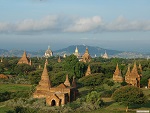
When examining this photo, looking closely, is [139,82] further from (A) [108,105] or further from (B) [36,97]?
(B) [36,97]

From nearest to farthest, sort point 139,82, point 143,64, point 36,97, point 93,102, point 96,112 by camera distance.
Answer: point 96,112 < point 93,102 < point 36,97 < point 139,82 < point 143,64

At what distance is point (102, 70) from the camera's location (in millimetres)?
73875

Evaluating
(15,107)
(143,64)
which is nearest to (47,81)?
(15,107)

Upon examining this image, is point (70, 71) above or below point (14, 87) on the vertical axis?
above

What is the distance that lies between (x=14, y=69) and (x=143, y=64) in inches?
1229

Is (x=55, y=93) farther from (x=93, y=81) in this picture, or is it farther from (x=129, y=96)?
(x=93, y=81)

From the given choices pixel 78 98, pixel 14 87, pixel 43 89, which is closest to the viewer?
pixel 78 98

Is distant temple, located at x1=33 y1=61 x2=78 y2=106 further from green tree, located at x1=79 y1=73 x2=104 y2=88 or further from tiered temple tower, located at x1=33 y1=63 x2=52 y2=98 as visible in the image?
green tree, located at x1=79 y1=73 x2=104 y2=88

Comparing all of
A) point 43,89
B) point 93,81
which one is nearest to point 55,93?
point 43,89

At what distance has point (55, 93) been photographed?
3938 cm

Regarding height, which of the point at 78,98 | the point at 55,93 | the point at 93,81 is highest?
the point at 55,93

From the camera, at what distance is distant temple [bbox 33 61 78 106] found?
3838 cm

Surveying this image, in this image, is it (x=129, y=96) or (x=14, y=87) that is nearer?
(x=129, y=96)

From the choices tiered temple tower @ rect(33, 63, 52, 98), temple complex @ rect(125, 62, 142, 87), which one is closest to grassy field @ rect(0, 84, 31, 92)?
tiered temple tower @ rect(33, 63, 52, 98)
